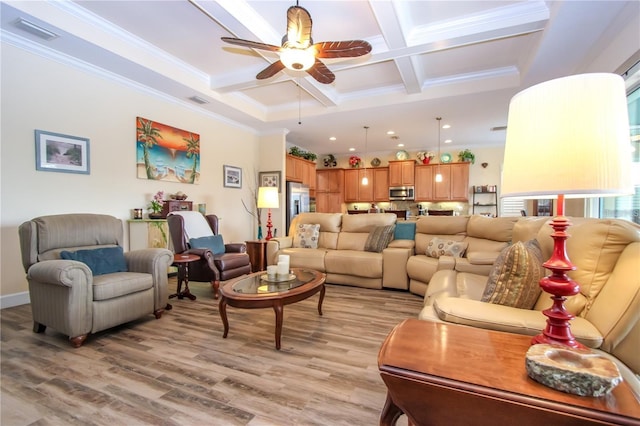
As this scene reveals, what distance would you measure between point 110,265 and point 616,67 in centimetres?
521

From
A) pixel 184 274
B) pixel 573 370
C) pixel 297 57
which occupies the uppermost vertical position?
pixel 297 57

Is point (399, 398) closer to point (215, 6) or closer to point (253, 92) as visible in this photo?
point (215, 6)

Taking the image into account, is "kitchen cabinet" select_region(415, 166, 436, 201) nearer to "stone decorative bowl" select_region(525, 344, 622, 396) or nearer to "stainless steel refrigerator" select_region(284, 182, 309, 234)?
"stainless steel refrigerator" select_region(284, 182, 309, 234)

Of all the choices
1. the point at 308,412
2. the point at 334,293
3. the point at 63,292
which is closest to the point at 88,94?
the point at 63,292

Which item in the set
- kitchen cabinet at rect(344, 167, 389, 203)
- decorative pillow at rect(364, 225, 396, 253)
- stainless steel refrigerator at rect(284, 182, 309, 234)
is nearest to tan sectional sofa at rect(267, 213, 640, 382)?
decorative pillow at rect(364, 225, 396, 253)

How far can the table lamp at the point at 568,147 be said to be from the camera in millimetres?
881

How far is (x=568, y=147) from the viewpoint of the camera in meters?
0.91

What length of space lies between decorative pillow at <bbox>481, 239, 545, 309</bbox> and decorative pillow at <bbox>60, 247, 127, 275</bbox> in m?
3.07

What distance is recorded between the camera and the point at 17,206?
122 inches

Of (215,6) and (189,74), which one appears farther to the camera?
(189,74)

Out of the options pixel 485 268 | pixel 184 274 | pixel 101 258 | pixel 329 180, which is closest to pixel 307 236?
pixel 184 274

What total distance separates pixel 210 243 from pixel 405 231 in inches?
107

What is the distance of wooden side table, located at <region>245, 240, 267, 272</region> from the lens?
4.65 meters

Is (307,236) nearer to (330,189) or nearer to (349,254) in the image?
(349,254)
